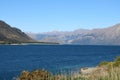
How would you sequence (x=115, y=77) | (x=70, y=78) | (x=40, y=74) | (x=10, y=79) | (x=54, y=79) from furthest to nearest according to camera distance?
1. (x=10, y=79)
2. (x=40, y=74)
3. (x=54, y=79)
4. (x=70, y=78)
5. (x=115, y=77)

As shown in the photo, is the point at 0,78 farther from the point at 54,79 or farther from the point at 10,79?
the point at 54,79

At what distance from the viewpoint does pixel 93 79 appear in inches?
720

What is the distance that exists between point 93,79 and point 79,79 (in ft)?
3.53

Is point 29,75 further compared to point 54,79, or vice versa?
point 29,75

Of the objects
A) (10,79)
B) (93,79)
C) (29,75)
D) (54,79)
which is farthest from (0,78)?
(93,79)

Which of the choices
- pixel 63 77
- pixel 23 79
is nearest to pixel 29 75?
pixel 23 79

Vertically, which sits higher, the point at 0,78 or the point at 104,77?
the point at 104,77

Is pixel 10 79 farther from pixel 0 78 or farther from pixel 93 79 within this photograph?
pixel 93 79

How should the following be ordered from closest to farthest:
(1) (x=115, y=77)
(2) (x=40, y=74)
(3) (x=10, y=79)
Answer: (1) (x=115, y=77) < (2) (x=40, y=74) < (3) (x=10, y=79)

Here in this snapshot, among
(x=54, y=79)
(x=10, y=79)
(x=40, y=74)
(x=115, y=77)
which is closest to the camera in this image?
(x=115, y=77)

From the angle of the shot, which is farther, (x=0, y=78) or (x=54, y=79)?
(x=0, y=78)

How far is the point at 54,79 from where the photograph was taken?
2155cm

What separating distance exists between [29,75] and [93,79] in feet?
45.9

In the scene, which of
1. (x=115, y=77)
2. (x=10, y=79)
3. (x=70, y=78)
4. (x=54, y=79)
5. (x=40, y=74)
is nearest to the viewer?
(x=115, y=77)
